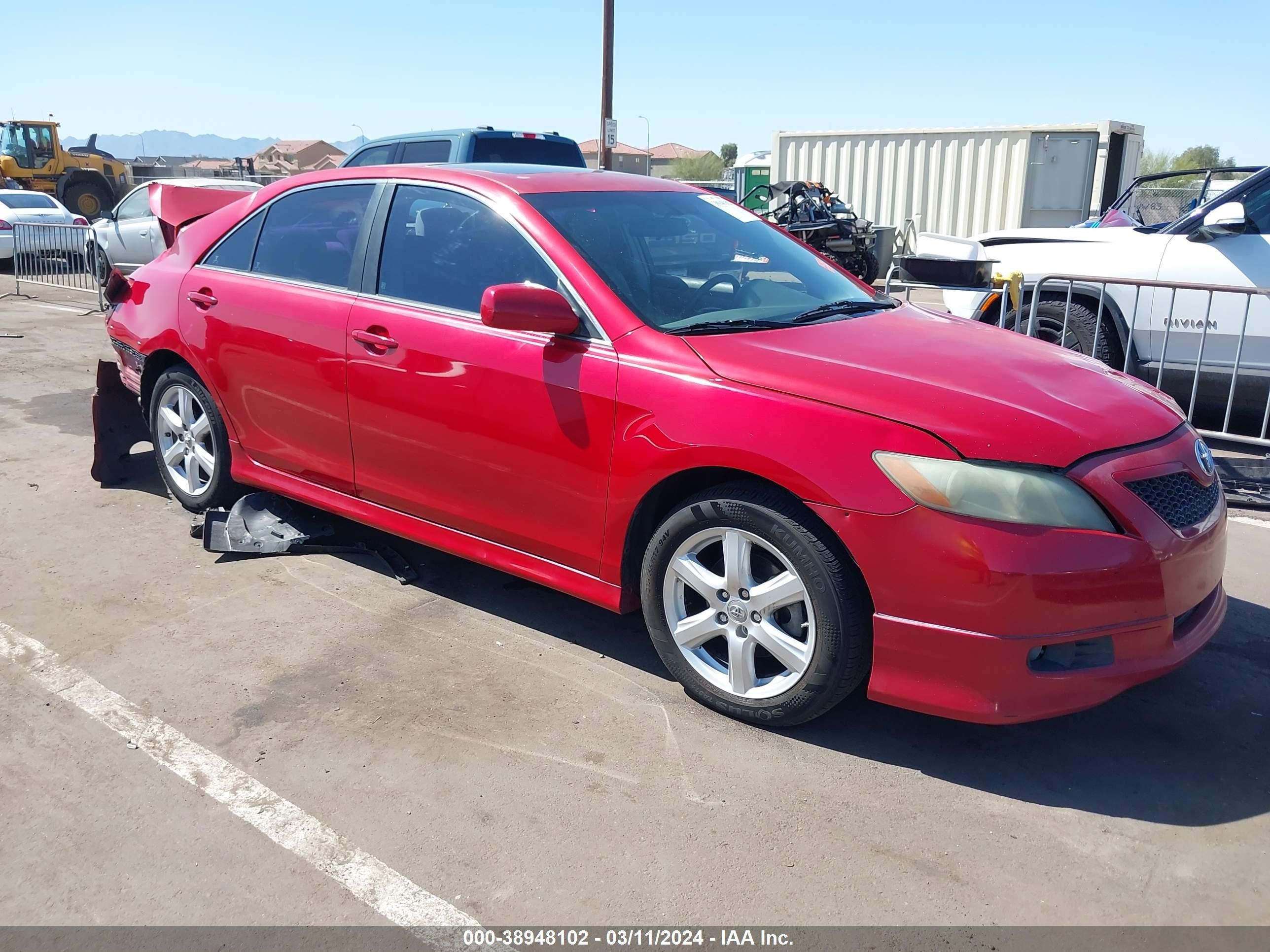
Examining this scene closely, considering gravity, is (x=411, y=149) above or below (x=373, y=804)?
above

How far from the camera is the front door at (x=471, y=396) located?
3479 mm

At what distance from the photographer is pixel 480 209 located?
389cm

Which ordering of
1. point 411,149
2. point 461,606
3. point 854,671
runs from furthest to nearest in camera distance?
point 411,149
point 461,606
point 854,671

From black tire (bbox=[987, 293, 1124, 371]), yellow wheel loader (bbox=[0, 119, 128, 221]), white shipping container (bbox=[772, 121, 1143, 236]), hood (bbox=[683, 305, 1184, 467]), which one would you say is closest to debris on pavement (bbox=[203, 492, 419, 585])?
hood (bbox=[683, 305, 1184, 467])

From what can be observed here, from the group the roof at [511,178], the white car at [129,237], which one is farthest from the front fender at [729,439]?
the white car at [129,237]

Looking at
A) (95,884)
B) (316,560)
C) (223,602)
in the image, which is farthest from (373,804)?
(316,560)

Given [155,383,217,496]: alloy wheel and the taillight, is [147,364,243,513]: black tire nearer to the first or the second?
[155,383,217,496]: alloy wheel

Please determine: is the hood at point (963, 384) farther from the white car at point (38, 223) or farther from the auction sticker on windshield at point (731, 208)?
the white car at point (38, 223)

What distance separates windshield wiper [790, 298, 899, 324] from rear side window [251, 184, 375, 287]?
184 centimetres

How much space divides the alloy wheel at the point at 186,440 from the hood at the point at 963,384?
2784 mm

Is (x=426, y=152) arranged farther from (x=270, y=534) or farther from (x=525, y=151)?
(x=270, y=534)

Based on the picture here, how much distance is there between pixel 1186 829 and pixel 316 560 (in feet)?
11.7

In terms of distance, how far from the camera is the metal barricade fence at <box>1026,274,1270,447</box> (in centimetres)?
617

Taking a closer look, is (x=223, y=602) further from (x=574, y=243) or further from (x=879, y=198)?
(x=879, y=198)
